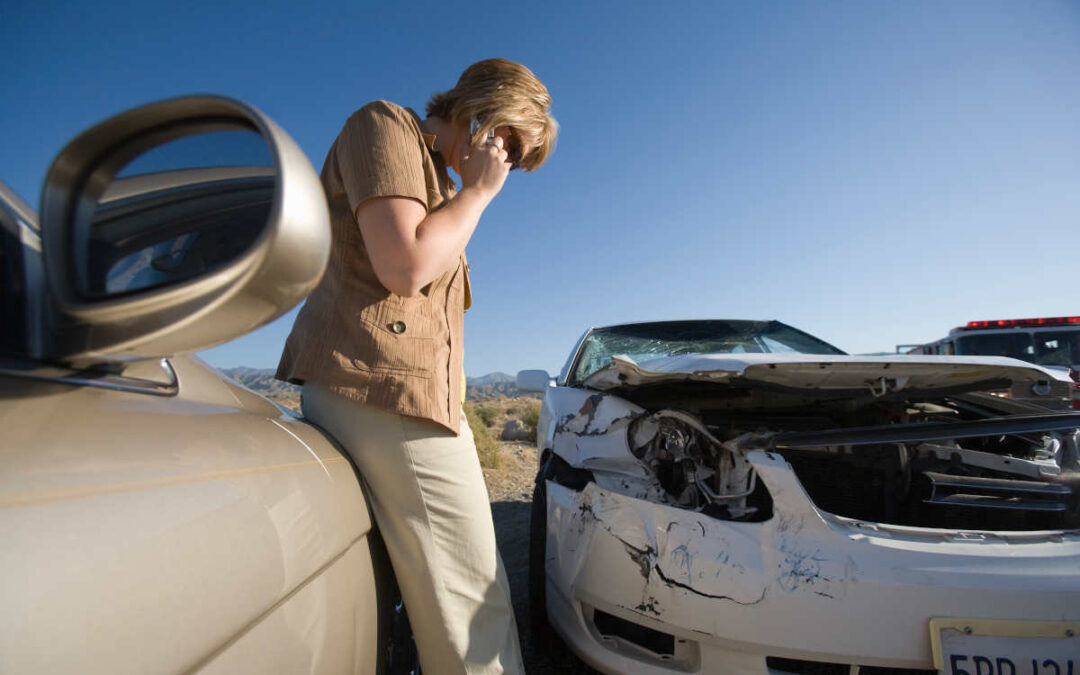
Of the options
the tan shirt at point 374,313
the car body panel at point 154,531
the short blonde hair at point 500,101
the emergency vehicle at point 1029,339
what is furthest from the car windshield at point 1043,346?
the car body panel at point 154,531

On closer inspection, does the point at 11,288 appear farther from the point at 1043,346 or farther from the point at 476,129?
the point at 1043,346

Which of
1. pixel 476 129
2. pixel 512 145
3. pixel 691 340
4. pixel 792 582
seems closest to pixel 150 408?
pixel 476 129

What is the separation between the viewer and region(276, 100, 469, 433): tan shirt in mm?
1085

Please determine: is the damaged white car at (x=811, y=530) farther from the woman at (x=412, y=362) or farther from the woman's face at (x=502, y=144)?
the woman's face at (x=502, y=144)

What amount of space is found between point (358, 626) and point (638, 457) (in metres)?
1.18

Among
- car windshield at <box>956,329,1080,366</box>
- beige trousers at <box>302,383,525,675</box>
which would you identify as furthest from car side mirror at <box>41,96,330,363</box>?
car windshield at <box>956,329,1080,366</box>

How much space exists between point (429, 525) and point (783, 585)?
1.01 metres

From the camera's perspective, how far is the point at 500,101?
4.24 feet

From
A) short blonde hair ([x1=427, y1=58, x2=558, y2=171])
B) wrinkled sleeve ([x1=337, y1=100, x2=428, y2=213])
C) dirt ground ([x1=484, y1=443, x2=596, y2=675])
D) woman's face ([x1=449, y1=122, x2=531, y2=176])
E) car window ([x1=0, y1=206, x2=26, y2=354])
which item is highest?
short blonde hair ([x1=427, y1=58, x2=558, y2=171])

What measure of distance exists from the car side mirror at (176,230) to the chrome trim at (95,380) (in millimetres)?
28

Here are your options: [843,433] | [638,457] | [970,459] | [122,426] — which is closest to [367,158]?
[122,426]

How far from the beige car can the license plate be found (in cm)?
155

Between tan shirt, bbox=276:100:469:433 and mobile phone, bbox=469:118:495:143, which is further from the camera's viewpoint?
mobile phone, bbox=469:118:495:143

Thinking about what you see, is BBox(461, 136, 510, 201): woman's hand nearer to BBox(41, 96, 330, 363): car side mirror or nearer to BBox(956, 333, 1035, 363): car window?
BBox(41, 96, 330, 363): car side mirror
